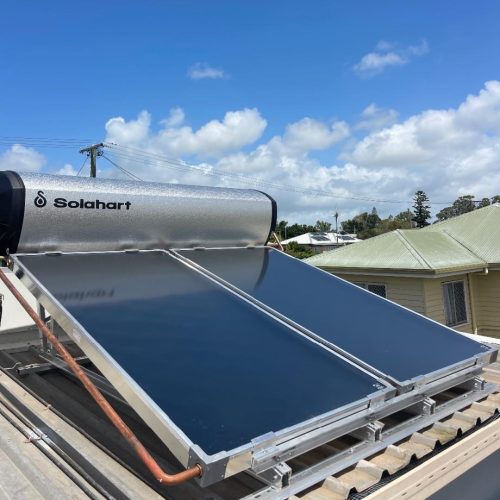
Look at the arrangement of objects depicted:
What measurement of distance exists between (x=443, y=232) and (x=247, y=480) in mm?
17332

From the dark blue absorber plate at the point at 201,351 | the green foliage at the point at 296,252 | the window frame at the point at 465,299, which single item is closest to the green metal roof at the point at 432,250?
the window frame at the point at 465,299

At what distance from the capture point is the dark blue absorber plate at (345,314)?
328 cm

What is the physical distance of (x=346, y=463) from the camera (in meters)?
2.58

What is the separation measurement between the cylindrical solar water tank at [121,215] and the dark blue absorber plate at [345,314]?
0.23 meters

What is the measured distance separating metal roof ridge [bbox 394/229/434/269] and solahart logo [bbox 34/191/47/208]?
493 inches

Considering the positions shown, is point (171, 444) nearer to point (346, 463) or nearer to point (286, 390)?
point (286, 390)

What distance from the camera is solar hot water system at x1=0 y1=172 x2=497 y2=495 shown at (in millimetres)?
2188

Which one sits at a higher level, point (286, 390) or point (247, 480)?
point (286, 390)

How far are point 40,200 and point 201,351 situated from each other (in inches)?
69.5

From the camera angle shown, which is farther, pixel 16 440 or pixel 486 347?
pixel 486 347

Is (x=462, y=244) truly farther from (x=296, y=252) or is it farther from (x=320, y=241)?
(x=320, y=241)

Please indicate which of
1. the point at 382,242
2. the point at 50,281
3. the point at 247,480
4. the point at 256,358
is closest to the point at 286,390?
the point at 256,358

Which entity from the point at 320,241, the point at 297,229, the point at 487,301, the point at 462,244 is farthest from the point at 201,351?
the point at 297,229

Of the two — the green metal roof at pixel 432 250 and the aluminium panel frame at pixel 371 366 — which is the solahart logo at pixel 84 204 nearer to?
the aluminium panel frame at pixel 371 366
